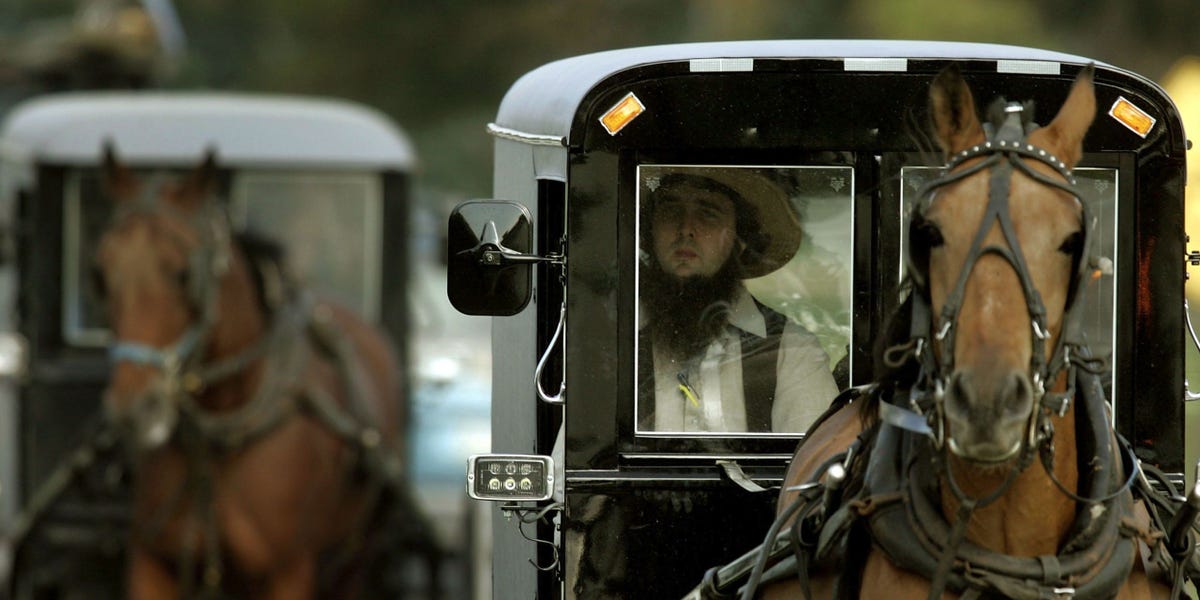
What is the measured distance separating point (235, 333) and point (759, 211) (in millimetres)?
4513

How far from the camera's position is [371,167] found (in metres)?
11.8

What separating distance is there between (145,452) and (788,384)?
442 cm

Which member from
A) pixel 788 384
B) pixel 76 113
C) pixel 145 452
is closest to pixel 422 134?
pixel 76 113

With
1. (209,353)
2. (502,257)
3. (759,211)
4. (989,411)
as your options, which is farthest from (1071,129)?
(209,353)

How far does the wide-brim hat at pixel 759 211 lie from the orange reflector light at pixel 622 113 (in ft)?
0.50

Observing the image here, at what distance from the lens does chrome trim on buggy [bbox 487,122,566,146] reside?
5.77m

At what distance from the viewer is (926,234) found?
176 inches

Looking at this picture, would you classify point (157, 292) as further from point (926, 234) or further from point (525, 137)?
point (926, 234)

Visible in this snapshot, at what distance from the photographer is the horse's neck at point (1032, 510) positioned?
4539 millimetres

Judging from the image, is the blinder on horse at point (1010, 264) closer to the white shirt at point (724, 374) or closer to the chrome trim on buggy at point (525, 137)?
the white shirt at point (724, 374)

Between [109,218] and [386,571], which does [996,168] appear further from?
[109,218]

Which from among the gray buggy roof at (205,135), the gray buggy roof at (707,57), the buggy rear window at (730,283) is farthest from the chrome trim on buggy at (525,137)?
the gray buggy roof at (205,135)

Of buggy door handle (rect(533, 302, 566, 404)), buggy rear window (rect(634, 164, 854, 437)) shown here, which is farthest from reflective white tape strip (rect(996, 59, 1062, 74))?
buggy door handle (rect(533, 302, 566, 404))

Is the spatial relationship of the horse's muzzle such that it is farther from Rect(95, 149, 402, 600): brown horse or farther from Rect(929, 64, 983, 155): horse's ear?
Rect(95, 149, 402, 600): brown horse
